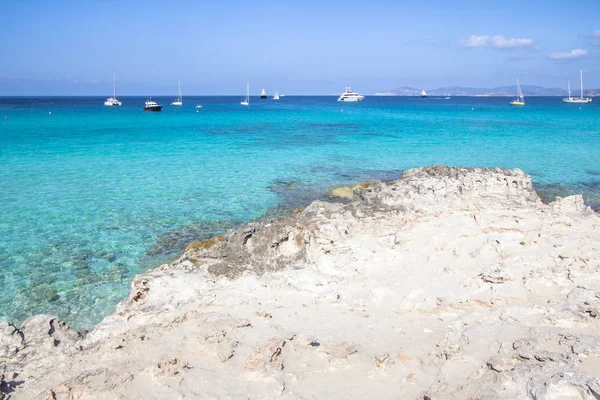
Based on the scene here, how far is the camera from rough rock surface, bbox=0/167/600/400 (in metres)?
5.34

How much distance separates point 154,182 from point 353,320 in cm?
1581

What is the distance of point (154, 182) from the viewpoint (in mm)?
20547

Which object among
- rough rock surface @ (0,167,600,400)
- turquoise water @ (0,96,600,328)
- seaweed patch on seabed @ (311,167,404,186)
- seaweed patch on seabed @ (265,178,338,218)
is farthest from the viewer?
seaweed patch on seabed @ (311,167,404,186)

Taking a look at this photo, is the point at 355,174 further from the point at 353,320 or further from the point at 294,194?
the point at 353,320

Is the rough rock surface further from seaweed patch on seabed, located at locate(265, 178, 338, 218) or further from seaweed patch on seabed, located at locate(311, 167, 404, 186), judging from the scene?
seaweed patch on seabed, located at locate(311, 167, 404, 186)

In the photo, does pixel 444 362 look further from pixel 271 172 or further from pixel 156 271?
pixel 271 172

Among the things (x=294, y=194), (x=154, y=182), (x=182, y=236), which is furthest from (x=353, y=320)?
(x=154, y=182)

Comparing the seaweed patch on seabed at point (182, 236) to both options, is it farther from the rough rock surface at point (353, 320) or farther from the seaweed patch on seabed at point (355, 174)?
the seaweed patch on seabed at point (355, 174)

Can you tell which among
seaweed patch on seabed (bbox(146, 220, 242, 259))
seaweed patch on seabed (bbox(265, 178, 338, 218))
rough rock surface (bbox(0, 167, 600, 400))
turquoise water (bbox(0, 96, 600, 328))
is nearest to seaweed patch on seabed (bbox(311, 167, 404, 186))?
turquoise water (bbox(0, 96, 600, 328))

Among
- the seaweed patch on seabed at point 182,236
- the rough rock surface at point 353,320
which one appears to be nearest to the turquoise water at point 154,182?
the seaweed patch on seabed at point 182,236

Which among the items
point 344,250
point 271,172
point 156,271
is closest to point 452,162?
point 271,172

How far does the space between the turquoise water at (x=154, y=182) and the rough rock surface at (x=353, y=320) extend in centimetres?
276

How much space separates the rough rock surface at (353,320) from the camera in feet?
17.5

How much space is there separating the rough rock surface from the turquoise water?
9.04 feet
